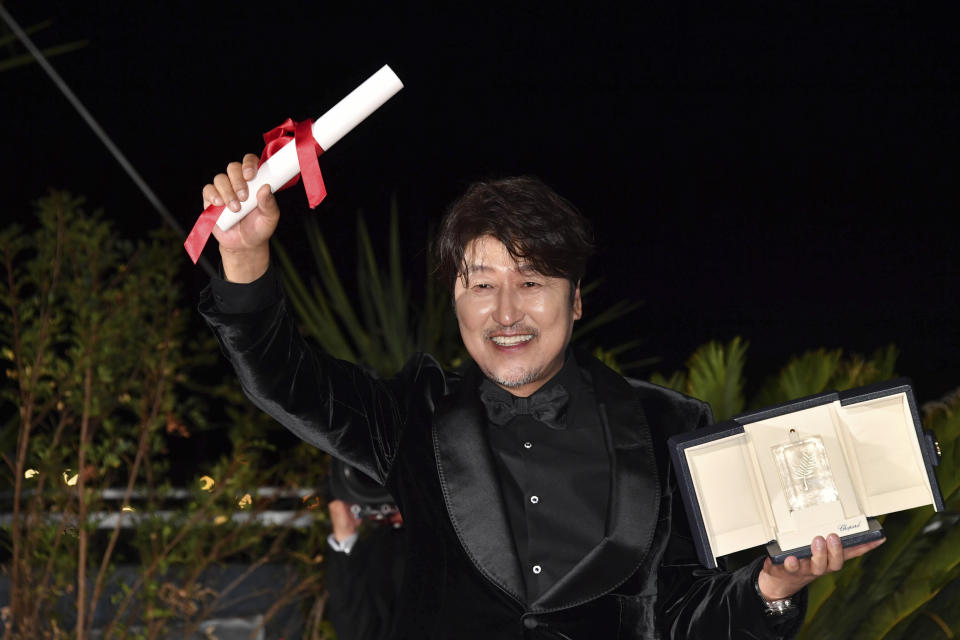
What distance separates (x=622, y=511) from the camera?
66.9 inches

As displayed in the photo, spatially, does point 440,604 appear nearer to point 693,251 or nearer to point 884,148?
point 693,251

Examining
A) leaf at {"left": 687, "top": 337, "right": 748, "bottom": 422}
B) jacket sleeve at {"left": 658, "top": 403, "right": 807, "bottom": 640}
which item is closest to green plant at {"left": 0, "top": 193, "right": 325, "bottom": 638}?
leaf at {"left": 687, "top": 337, "right": 748, "bottom": 422}

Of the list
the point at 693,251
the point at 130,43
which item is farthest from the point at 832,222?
the point at 130,43

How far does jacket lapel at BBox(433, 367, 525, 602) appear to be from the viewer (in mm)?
1653

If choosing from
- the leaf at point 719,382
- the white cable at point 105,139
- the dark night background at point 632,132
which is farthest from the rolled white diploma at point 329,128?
the dark night background at point 632,132

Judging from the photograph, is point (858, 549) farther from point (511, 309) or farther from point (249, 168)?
point (249, 168)

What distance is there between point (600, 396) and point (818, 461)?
1.26 feet

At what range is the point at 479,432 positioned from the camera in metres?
1.75

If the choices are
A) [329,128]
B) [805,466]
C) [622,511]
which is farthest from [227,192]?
[805,466]

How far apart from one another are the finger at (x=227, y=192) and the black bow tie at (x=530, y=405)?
1.77 ft

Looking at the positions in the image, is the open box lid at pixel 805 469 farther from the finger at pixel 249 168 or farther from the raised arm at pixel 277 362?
the finger at pixel 249 168

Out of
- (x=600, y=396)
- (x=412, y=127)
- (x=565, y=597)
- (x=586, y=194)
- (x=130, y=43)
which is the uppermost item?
(x=130, y=43)

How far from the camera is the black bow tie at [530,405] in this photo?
5.95 ft

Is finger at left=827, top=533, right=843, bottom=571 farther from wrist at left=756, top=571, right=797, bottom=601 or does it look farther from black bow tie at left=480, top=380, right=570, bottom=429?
black bow tie at left=480, top=380, right=570, bottom=429
